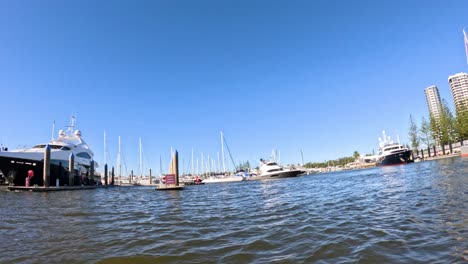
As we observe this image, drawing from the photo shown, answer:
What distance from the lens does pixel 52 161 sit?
3719 centimetres

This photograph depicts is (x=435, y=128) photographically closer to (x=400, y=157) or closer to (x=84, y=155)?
(x=400, y=157)

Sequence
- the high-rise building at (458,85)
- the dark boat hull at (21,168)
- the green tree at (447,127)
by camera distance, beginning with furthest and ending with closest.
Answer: the high-rise building at (458,85) → the green tree at (447,127) → the dark boat hull at (21,168)

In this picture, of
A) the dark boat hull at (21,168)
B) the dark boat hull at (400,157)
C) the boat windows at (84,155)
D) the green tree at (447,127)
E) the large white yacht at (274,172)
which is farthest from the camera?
the green tree at (447,127)

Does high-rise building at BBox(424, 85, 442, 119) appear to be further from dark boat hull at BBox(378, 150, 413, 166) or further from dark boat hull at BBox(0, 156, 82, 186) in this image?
dark boat hull at BBox(0, 156, 82, 186)

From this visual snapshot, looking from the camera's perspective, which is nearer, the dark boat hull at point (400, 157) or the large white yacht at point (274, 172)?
the large white yacht at point (274, 172)

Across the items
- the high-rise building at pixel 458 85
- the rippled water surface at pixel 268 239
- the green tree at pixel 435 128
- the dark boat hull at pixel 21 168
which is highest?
the high-rise building at pixel 458 85

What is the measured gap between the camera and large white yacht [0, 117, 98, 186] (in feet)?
109

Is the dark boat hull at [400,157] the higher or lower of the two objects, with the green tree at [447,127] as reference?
lower

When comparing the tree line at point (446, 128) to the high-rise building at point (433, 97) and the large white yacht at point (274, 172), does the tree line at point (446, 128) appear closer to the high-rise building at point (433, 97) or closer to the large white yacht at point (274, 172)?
the large white yacht at point (274, 172)

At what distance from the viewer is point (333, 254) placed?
4.83 meters

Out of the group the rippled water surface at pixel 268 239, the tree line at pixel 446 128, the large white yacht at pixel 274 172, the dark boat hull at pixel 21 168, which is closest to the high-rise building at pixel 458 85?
the tree line at pixel 446 128

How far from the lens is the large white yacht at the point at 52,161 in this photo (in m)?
33.1

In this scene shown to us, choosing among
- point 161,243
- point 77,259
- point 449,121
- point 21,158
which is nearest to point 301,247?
point 161,243

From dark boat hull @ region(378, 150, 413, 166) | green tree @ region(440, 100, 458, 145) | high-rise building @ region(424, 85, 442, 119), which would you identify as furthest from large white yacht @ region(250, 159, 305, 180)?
high-rise building @ region(424, 85, 442, 119)
